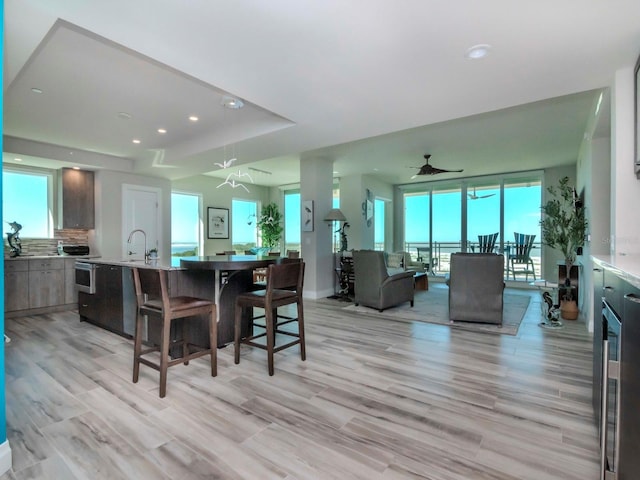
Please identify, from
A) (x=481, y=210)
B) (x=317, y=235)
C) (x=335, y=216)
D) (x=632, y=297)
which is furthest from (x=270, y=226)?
(x=632, y=297)

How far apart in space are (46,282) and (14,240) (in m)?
0.93

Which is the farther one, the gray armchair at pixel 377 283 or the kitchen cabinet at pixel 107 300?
the gray armchair at pixel 377 283

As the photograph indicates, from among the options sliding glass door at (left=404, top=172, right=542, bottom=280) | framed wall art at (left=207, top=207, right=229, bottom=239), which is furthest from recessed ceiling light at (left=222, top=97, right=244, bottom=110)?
sliding glass door at (left=404, top=172, right=542, bottom=280)

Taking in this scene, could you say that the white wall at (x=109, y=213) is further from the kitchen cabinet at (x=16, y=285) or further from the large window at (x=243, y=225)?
the large window at (x=243, y=225)

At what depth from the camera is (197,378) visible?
2.73 m

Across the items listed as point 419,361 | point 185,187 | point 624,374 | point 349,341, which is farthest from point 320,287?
point 624,374

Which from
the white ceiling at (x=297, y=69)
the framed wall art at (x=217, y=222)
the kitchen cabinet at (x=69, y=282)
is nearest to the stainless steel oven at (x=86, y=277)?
the kitchen cabinet at (x=69, y=282)

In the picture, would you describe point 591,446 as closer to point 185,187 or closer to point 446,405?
point 446,405

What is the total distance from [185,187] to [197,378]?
6.22m

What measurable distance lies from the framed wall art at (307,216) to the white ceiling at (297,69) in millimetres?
1492

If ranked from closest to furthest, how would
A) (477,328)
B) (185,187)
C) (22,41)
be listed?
(22,41), (477,328), (185,187)

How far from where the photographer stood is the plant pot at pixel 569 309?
457 centimetres

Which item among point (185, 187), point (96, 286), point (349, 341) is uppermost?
point (185, 187)

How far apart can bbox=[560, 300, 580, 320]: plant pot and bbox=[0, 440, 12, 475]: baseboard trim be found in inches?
228
